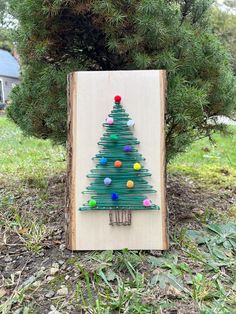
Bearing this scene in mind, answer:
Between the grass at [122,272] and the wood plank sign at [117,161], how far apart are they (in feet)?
0.32

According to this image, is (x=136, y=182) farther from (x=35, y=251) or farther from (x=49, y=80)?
(x=49, y=80)

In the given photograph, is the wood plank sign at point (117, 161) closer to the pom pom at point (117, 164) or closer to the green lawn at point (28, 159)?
the pom pom at point (117, 164)

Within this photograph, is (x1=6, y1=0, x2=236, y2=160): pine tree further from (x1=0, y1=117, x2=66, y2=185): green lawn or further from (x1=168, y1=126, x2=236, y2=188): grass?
(x1=0, y1=117, x2=66, y2=185): green lawn

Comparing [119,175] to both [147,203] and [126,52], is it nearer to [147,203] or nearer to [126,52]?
[147,203]

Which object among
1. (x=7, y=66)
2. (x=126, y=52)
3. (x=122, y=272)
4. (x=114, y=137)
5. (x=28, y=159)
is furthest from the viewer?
(x=7, y=66)

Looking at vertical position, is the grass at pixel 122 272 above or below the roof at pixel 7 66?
below

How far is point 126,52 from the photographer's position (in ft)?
6.97

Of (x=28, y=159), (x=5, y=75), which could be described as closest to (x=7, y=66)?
(x=5, y=75)

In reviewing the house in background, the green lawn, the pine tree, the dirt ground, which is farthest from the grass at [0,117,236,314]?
the house in background

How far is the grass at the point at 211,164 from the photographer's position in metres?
3.19

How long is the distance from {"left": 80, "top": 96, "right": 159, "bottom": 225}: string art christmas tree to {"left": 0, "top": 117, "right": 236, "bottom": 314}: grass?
0.22 meters

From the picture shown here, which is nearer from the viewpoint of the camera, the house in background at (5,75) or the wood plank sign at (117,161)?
the wood plank sign at (117,161)

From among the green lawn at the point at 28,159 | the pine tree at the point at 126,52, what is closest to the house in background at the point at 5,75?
the green lawn at the point at 28,159

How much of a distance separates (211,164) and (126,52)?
2138 mm
